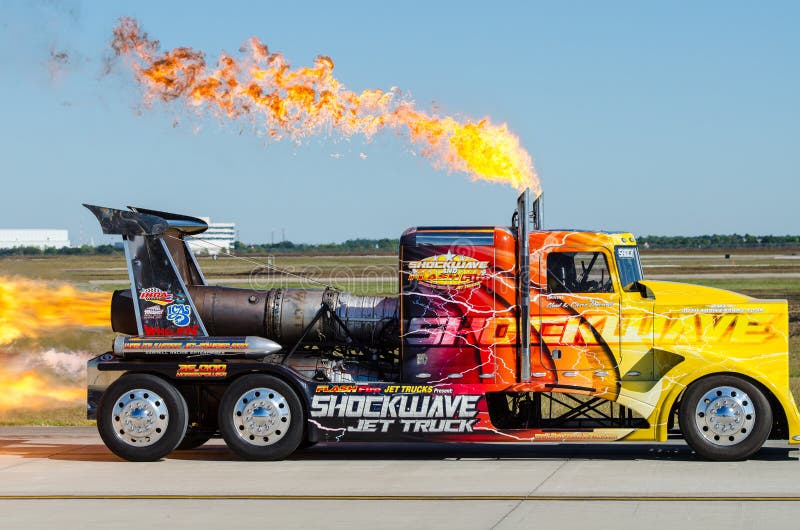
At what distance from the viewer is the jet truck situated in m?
14.9

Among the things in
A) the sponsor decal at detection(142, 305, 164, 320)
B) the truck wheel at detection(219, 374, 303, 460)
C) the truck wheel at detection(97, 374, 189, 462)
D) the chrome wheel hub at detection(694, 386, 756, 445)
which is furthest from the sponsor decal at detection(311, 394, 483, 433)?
the chrome wheel hub at detection(694, 386, 756, 445)

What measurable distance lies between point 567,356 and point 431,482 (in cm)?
258

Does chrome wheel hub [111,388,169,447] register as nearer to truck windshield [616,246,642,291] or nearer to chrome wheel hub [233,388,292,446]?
chrome wheel hub [233,388,292,446]

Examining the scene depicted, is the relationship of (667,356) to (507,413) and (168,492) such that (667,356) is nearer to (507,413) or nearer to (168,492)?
(507,413)

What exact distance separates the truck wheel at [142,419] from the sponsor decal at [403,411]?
184 cm

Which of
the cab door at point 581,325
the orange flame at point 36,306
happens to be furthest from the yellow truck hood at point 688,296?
the orange flame at point 36,306

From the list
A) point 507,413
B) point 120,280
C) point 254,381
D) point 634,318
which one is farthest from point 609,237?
point 120,280

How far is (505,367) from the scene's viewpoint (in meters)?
15.1

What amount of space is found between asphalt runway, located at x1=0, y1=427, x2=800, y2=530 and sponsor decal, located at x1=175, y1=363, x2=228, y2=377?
113cm

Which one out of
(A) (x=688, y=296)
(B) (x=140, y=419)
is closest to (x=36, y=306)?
(B) (x=140, y=419)

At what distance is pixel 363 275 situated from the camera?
1719cm

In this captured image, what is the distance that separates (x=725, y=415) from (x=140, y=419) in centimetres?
732

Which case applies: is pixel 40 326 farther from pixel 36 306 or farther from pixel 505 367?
pixel 505 367

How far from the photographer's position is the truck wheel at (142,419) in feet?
50.9
